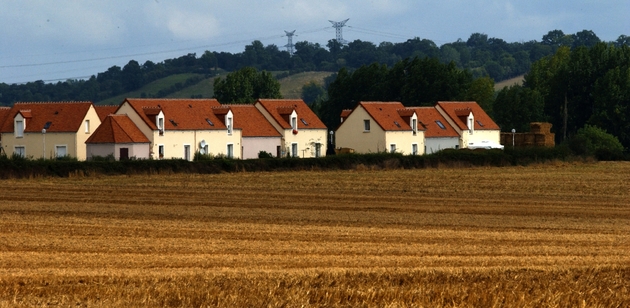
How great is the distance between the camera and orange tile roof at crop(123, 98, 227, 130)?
7694 centimetres

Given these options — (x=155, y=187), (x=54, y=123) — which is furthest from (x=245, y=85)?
(x=155, y=187)

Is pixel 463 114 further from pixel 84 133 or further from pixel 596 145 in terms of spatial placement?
pixel 84 133

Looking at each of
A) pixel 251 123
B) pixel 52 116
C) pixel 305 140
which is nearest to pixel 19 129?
pixel 52 116

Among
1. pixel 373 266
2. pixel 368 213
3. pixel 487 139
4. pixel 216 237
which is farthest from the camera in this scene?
pixel 487 139

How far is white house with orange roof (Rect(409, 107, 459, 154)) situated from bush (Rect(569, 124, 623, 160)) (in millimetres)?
11636

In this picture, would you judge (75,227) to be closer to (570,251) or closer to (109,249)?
(109,249)

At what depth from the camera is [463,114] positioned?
94.4 metres

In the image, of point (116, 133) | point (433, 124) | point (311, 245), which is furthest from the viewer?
point (433, 124)

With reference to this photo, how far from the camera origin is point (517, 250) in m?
25.8

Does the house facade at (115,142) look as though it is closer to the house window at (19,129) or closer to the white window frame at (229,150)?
the house window at (19,129)

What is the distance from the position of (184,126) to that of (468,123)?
29.0 metres

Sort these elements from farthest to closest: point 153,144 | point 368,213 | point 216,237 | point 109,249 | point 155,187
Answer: point 153,144
point 155,187
point 368,213
point 216,237
point 109,249

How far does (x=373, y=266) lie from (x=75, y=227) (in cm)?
1111

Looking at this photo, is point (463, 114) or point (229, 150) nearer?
point (229, 150)
